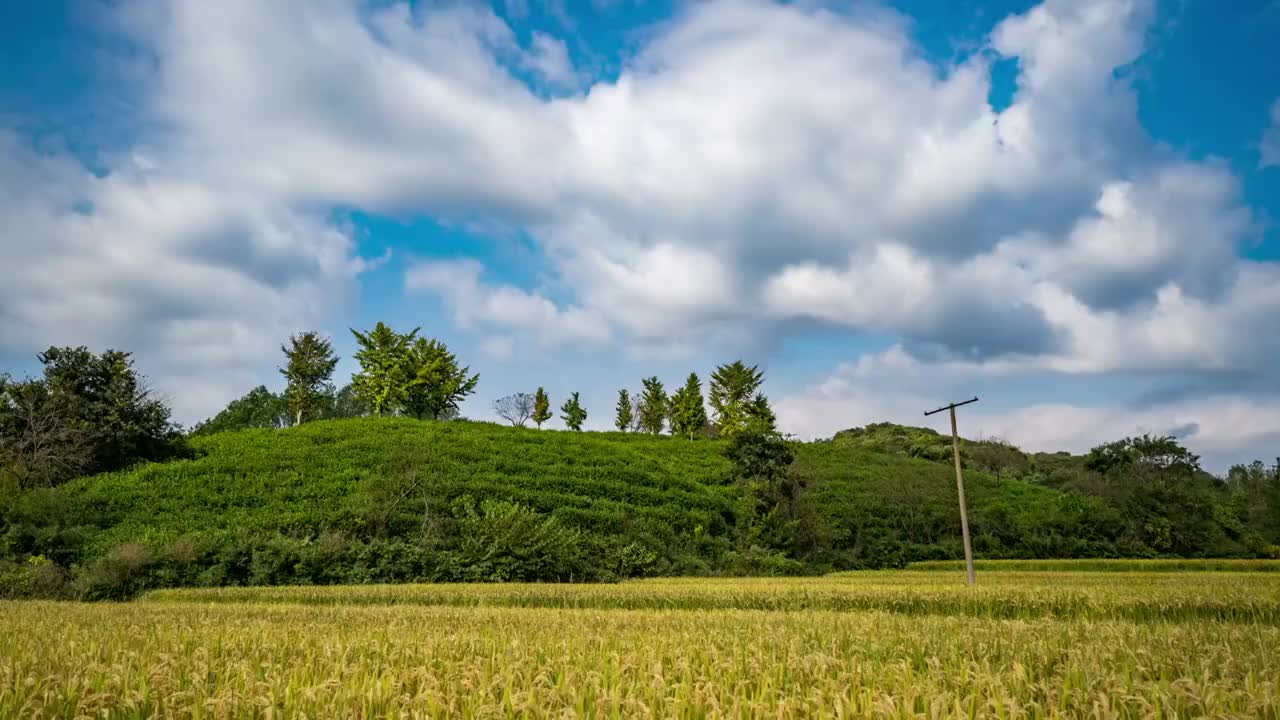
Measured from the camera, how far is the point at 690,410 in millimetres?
85938

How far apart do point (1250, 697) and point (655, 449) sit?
59041 millimetres

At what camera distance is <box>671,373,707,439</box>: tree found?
85.9 meters

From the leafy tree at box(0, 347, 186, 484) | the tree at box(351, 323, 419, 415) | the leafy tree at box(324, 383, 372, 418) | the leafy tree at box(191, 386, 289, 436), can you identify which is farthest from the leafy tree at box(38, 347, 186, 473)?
the leafy tree at box(324, 383, 372, 418)

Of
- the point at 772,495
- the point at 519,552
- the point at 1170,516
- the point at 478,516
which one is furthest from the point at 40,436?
the point at 1170,516

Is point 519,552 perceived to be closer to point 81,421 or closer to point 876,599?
point 876,599

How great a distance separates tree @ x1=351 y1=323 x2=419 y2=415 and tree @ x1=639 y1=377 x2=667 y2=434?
35.9 meters

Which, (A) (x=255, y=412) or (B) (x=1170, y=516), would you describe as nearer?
(B) (x=1170, y=516)

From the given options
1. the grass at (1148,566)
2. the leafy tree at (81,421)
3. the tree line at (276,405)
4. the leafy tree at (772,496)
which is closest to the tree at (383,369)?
the tree line at (276,405)

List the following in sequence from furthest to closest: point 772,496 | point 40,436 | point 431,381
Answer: point 431,381 < point 772,496 < point 40,436

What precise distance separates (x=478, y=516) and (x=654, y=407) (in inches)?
A: 2513

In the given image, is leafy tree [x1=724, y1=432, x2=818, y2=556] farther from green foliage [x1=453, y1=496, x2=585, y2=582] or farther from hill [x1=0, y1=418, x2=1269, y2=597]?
green foliage [x1=453, y1=496, x2=585, y2=582]

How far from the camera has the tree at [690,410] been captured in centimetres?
8594

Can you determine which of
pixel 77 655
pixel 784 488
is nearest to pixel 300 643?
pixel 77 655

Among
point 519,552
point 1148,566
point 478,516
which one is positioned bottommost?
point 1148,566
